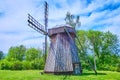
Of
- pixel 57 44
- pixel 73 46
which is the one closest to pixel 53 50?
pixel 57 44

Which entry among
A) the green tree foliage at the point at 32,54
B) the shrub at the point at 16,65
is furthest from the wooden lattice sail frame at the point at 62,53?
the green tree foliage at the point at 32,54

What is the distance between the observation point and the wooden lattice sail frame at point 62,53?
25.0 metres

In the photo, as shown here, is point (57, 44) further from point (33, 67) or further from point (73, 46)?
point (33, 67)

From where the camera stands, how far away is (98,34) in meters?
50.6

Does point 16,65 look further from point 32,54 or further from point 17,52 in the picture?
point 17,52

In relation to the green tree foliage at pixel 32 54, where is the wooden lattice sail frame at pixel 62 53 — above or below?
below

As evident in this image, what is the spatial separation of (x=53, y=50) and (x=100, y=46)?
26479 mm

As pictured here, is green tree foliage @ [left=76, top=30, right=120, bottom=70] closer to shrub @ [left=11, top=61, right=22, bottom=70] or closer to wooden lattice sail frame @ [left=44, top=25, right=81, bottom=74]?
shrub @ [left=11, top=61, right=22, bottom=70]

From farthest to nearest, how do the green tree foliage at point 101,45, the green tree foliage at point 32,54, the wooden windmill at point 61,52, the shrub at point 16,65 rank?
the green tree foliage at point 32,54 < the green tree foliage at point 101,45 < the shrub at point 16,65 < the wooden windmill at point 61,52

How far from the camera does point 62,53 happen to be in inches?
1003

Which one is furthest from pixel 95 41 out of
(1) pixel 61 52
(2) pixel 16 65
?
(1) pixel 61 52

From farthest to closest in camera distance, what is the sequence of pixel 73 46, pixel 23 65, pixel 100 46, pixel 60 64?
pixel 100 46 < pixel 23 65 < pixel 73 46 < pixel 60 64

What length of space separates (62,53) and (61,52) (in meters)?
0.18

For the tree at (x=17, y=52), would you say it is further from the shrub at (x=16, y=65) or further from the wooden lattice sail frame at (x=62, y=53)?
the wooden lattice sail frame at (x=62, y=53)
